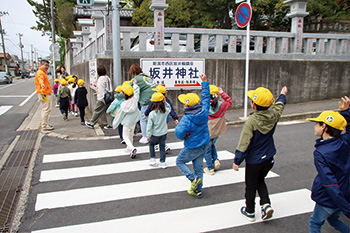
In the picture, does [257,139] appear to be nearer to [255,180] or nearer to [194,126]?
[255,180]

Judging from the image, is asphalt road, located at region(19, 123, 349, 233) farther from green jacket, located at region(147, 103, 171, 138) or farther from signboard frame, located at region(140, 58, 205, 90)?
signboard frame, located at region(140, 58, 205, 90)

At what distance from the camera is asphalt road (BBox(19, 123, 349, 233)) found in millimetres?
3475

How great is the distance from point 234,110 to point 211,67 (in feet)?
6.47

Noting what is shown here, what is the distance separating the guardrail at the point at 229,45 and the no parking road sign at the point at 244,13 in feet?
3.29

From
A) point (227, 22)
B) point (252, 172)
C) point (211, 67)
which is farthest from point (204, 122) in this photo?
point (227, 22)

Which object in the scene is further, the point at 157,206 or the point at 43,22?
the point at 43,22

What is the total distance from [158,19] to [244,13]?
290cm

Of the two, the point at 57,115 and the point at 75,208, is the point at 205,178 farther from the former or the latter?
the point at 57,115

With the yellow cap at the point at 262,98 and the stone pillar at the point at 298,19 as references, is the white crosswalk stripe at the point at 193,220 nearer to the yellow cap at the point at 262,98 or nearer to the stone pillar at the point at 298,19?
the yellow cap at the point at 262,98

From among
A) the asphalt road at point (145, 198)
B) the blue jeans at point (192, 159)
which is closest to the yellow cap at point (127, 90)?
the asphalt road at point (145, 198)

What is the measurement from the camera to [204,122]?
409cm

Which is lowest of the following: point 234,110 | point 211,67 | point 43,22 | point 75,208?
point 75,208

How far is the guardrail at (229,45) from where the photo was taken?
357 inches

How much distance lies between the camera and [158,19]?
9039 millimetres
